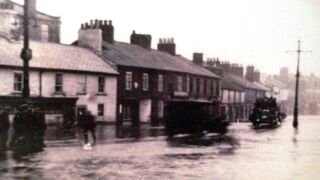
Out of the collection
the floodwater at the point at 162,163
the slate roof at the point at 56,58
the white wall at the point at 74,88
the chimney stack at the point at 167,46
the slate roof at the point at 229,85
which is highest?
the chimney stack at the point at 167,46

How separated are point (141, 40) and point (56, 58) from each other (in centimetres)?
1259

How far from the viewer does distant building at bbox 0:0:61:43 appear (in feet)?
107

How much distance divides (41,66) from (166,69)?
12454mm

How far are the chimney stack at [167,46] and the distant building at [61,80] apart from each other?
12.6 metres

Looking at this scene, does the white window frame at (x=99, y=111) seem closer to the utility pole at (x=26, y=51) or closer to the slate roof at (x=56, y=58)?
the slate roof at (x=56, y=58)

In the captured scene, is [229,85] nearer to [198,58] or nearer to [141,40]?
[198,58]

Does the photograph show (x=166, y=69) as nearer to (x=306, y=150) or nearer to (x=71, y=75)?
(x=71, y=75)

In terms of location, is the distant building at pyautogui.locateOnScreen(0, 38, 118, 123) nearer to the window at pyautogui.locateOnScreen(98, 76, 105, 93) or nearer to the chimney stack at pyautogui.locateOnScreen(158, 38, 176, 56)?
the window at pyautogui.locateOnScreen(98, 76, 105, 93)

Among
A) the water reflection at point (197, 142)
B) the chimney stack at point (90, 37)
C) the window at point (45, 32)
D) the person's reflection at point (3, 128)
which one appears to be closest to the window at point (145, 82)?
the chimney stack at point (90, 37)

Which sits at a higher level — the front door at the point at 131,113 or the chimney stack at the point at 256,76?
the chimney stack at the point at 256,76

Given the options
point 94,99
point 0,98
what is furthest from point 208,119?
point 0,98

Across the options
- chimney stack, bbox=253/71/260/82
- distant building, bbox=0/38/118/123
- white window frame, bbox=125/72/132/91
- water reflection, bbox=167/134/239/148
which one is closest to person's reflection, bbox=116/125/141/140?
water reflection, bbox=167/134/239/148

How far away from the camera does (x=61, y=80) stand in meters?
31.5

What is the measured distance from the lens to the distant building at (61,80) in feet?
93.4
